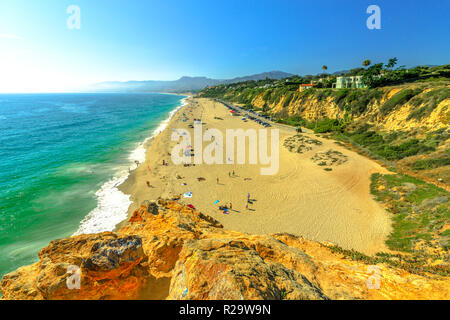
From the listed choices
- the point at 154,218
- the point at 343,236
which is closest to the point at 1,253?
the point at 154,218

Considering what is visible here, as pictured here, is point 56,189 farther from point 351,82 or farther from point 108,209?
point 351,82

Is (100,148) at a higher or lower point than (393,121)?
lower

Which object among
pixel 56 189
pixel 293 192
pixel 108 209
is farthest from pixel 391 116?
pixel 56 189

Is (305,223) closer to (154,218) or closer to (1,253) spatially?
(154,218)

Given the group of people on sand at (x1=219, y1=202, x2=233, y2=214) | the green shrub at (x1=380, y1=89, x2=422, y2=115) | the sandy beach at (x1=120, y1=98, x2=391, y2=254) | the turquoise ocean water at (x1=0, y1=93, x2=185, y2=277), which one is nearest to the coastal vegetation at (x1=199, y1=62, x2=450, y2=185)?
the green shrub at (x1=380, y1=89, x2=422, y2=115)

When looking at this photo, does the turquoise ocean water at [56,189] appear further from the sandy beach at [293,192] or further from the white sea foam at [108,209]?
the sandy beach at [293,192]

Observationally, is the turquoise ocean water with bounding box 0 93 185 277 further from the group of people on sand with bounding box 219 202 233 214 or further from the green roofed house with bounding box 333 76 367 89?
the green roofed house with bounding box 333 76 367 89
